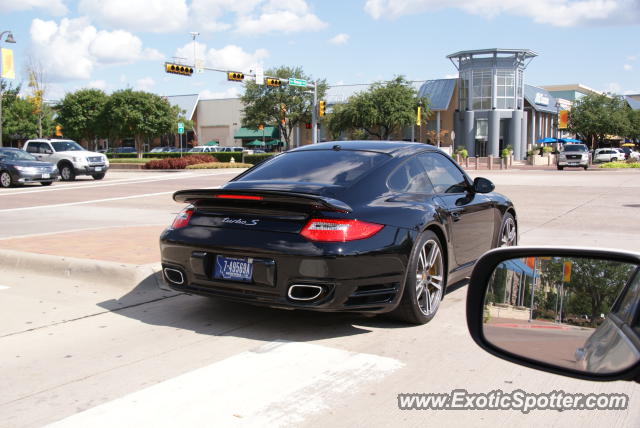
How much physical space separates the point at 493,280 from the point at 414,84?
7059cm

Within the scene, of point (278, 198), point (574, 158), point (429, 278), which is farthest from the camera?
point (574, 158)

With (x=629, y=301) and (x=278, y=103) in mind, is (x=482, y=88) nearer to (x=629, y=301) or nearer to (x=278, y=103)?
(x=278, y=103)

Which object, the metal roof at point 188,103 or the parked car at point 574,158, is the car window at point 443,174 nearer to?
the parked car at point 574,158

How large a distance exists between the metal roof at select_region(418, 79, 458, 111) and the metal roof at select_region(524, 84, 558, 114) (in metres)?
9.27

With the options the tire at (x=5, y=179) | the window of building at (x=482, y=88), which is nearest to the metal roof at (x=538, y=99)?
the window of building at (x=482, y=88)

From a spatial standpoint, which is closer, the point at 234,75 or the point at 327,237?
the point at 327,237

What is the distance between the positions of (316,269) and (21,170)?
71.1 feet

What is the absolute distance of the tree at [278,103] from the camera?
217ft

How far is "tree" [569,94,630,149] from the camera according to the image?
76.4 m

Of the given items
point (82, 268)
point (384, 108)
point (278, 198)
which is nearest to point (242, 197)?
point (278, 198)

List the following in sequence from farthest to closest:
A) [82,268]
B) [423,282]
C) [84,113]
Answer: [84,113]
[82,268]
[423,282]

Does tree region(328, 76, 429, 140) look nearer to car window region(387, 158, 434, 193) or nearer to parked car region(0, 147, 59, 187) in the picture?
parked car region(0, 147, 59, 187)

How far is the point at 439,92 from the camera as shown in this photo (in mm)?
67438

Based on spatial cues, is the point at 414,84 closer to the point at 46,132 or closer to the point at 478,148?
the point at 478,148
